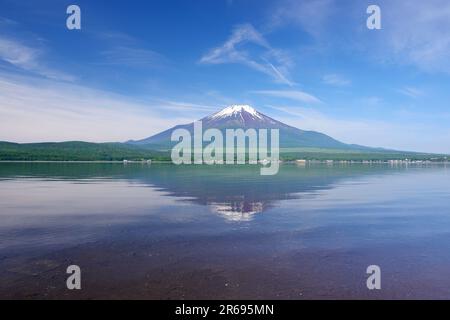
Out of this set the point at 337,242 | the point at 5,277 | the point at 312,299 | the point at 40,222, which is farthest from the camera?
the point at 40,222

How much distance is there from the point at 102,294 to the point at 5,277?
3.60m

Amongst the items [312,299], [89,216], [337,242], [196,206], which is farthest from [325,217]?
[89,216]

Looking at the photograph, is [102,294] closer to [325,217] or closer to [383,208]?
[325,217]

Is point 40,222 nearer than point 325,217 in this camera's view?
Yes

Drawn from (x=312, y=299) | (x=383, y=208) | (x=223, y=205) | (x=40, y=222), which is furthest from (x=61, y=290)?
(x=383, y=208)

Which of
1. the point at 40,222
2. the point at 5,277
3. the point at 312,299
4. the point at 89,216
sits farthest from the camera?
the point at 89,216

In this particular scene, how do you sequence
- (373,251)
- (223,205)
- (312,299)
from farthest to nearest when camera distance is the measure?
1. (223,205)
2. (373,251)
3. (312,299)

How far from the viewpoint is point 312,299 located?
10.5 meters

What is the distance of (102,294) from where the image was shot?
1066 cm

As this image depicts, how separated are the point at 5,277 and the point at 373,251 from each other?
13.5 meters

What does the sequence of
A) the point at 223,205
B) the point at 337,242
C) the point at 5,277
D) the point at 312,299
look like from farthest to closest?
the point at 223,205 → the point at 337,242 → the point at 5,277 → the point at 312,299

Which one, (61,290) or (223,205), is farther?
(223,205)

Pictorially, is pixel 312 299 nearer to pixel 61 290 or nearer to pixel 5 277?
pixel 61 290
